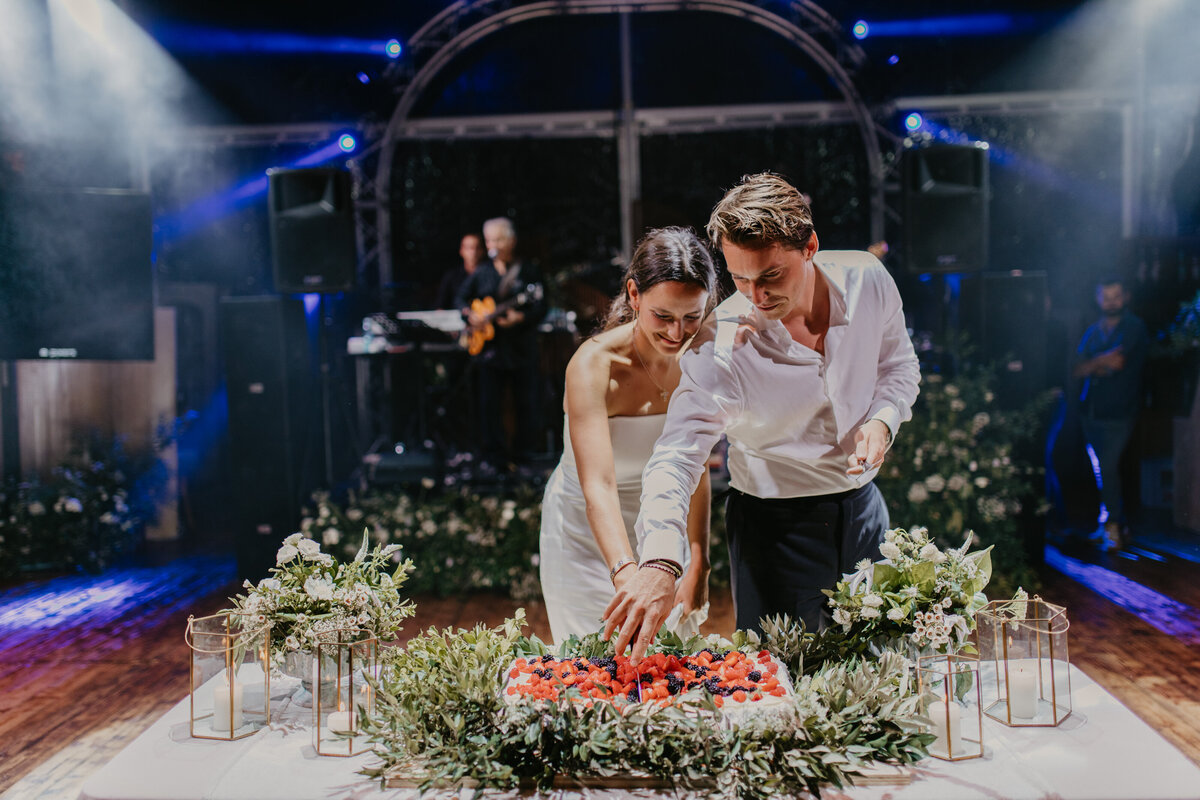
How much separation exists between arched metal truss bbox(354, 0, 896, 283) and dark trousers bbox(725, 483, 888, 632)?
5.07 meters

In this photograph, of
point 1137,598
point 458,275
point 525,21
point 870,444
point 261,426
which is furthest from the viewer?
point 525,21

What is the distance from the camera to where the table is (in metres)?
1.40

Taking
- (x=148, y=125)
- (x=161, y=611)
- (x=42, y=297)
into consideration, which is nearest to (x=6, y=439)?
(x=42, y=297)

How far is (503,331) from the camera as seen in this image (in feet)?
19.2

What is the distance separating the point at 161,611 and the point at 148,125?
3394 mm

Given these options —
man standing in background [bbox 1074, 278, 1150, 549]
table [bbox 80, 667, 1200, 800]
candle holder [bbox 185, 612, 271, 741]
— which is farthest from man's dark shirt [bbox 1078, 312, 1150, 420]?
candle holder [bbox 185, 612, 271, 741]

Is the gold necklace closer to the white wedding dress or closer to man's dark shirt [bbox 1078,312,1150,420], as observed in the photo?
the white wedding dress

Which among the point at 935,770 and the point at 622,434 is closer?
the point at 935,770

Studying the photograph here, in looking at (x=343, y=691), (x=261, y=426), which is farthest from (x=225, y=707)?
(x=261, y=426)

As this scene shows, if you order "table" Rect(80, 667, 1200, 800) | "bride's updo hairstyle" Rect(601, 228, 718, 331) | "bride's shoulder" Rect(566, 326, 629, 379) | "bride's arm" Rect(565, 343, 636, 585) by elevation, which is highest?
"bride's updo hairstyle" Rect(601, 228, 718, 331)

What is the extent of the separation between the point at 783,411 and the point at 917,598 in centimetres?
55

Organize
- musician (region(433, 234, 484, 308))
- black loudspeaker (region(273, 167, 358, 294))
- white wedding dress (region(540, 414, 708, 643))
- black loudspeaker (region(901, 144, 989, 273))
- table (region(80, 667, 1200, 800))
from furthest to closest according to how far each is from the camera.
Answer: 1. musician (region(433, 234, 484, 308))
2. black loudspeaker (region(273, 167, 358, 294))
3. black loudspeaker (region(901, 144, 989, 273))
4. white wedding dress (region(540, 414, 708, 643))
5. table (region(80, 667, 1200, 800))

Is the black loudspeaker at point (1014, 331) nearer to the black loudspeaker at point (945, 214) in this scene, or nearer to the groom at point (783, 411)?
the black loudspeaker at point (945, 214)

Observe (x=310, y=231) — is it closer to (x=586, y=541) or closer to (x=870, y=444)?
(x=586, y=541)
